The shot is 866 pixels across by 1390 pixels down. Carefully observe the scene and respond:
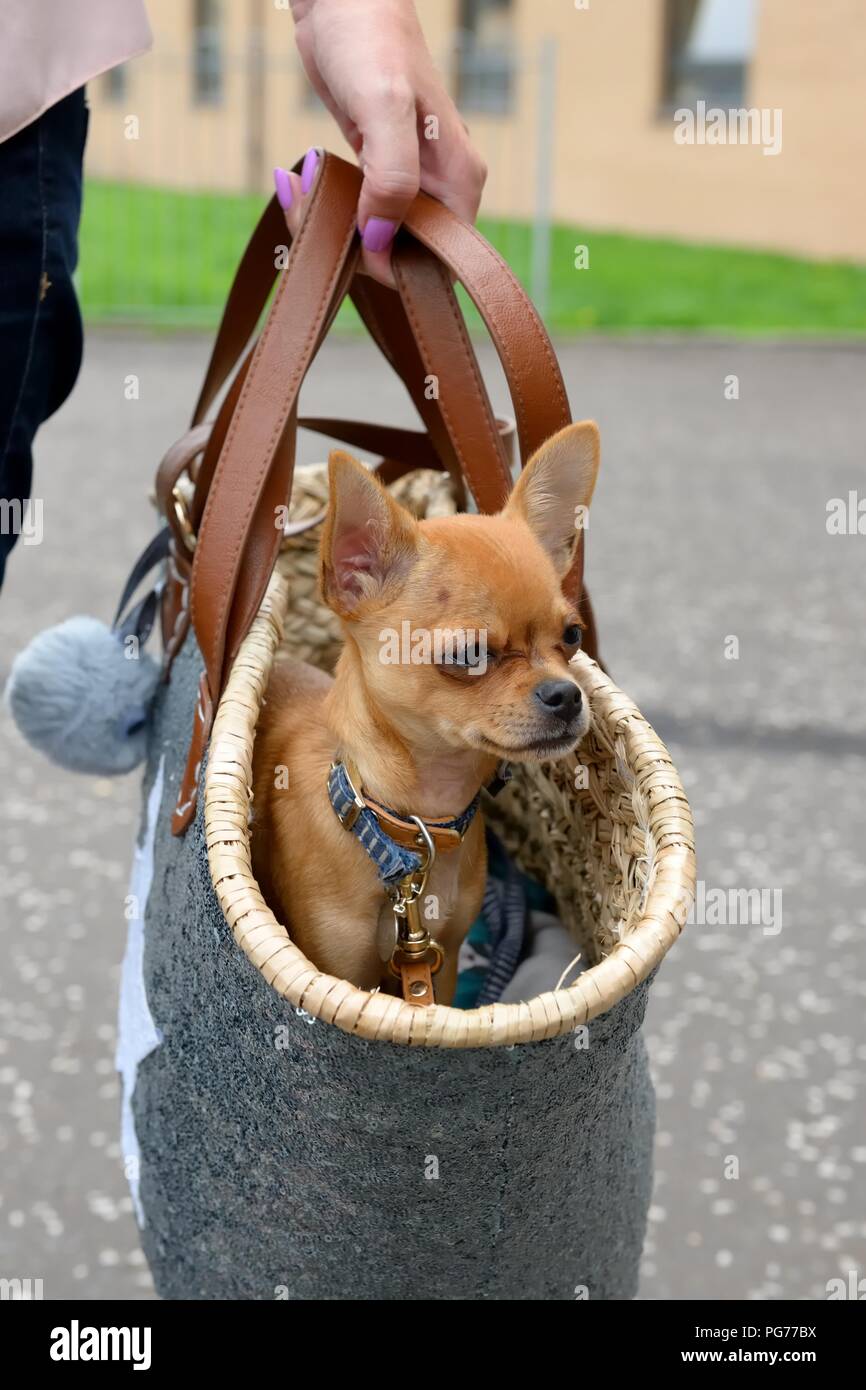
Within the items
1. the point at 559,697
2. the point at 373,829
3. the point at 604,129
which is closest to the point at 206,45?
the point at 604,129

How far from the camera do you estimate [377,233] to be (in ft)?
5.13

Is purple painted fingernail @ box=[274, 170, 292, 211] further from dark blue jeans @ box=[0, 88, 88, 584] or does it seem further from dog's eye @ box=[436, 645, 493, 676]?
dog's eye @ box=[436, 645, 493, 676]

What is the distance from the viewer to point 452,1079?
1187 mm

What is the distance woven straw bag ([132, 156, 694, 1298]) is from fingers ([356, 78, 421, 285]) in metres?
0.03

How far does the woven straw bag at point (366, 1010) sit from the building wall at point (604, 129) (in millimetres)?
7999

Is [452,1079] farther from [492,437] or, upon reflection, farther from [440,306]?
[440,306]

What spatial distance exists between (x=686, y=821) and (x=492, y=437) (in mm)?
540

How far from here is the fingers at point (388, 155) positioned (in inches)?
59.4

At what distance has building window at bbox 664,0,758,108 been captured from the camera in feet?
42.2

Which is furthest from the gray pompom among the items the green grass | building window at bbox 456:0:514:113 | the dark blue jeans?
building window at bbox 456:0:514:113

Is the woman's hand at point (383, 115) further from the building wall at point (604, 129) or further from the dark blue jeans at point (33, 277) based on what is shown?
the building wall at point (604, 129)

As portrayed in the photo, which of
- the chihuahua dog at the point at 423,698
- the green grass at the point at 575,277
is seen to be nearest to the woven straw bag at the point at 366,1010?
the chihuahua dog at the point at 423,698

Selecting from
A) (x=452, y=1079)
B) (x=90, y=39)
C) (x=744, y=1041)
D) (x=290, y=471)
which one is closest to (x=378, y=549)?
(x=290, y=471)

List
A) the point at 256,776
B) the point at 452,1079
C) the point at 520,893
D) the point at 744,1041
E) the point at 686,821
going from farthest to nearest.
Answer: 1. the point at 744,1041
2. the point at 520,893
3. the point at 256,776
4. the point at 686,821
5. the point at 452,1079
